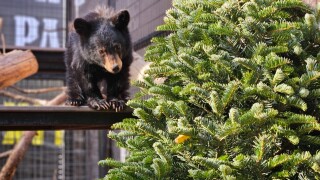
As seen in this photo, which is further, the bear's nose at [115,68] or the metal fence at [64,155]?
the metal fence at [64,155]

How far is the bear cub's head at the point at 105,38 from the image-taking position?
2.95 m

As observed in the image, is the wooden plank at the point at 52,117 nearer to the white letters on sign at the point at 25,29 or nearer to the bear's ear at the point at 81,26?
the bear's ear at the point at 81,26

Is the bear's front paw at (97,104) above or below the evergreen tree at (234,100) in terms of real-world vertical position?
above

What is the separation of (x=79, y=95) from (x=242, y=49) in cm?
152

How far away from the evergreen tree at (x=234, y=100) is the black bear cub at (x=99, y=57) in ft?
3.40

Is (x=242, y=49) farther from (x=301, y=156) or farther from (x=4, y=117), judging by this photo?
(x=4, y=117)

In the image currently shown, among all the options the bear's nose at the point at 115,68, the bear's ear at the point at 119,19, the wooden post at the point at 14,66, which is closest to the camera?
the bear's nose at the point at 115,68

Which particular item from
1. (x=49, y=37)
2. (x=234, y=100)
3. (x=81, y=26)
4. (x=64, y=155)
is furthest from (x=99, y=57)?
(x=49, y=37)

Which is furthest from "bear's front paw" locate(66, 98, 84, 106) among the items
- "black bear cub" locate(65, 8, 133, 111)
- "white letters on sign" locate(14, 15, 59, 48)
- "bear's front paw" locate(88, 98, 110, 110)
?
"white letters on sign" locate(14, 15, 59, 48)

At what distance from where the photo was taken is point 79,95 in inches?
122

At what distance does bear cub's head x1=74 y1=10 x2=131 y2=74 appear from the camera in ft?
9.68

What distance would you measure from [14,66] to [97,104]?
4.60 ft

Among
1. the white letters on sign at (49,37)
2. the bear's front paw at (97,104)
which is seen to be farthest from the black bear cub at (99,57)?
the white letters on sign at (49,37)

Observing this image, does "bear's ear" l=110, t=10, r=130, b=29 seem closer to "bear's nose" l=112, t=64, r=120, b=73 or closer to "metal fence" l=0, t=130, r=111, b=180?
"bear's nose" l=112, t=64, r=120, b=73
